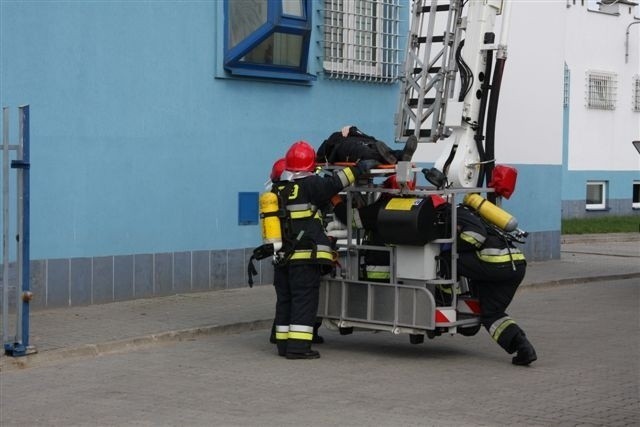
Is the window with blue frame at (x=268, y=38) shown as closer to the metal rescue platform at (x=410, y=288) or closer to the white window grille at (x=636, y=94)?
the metal rescue platform at (x=410, y=288)

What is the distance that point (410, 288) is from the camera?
32.7ft

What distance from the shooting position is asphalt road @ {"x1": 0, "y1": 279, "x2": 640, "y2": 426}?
7.83 metres

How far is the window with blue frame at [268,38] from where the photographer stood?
14.2 meters

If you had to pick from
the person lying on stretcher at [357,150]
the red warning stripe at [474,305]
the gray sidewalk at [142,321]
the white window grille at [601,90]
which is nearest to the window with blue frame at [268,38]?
the gray sidewalk at [142,321]

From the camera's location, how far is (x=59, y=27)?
40.6 ft

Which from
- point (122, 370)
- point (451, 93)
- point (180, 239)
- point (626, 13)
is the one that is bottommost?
point (122, 370)

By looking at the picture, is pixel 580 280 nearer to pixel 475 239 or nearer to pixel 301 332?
pixel 475 239

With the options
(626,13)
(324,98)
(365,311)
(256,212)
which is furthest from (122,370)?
(626,13)

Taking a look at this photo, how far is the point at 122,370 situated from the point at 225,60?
5.54 meters

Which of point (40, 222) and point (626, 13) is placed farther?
point (626, 13)

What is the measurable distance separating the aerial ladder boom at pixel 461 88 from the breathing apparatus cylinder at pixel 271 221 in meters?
1.85

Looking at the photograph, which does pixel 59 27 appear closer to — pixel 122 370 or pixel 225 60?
pixel 225 60

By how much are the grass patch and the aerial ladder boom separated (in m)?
13.5

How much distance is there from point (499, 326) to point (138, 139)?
534cm
